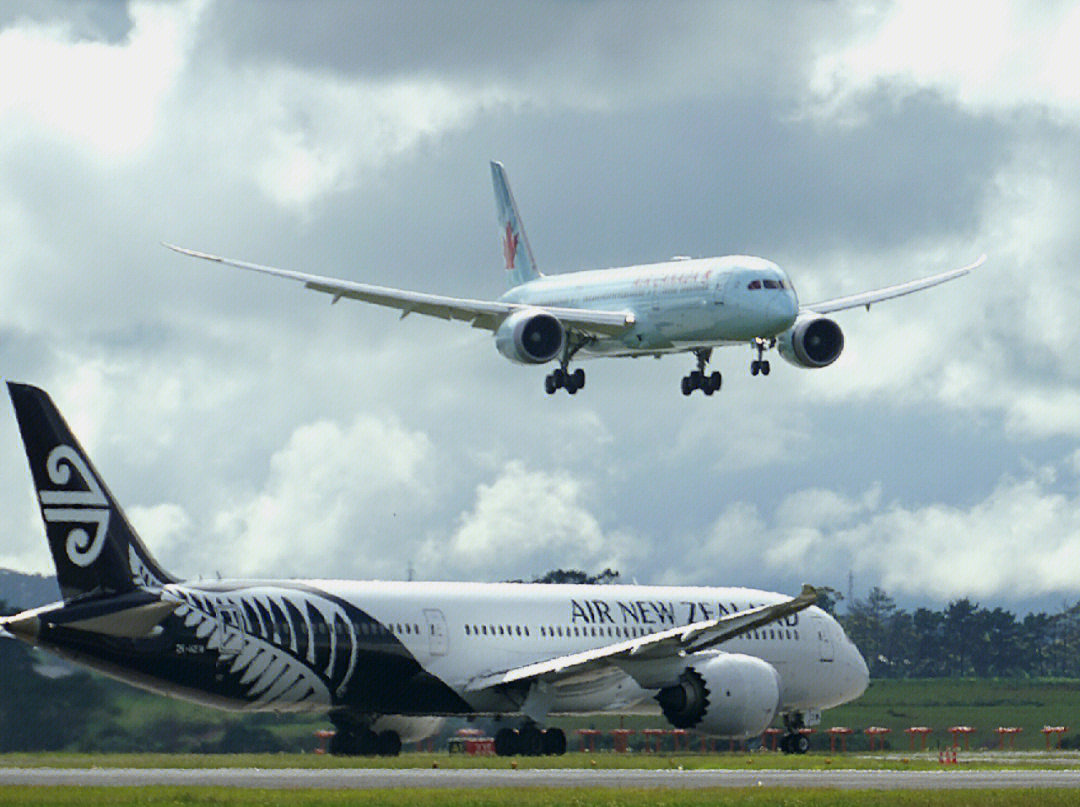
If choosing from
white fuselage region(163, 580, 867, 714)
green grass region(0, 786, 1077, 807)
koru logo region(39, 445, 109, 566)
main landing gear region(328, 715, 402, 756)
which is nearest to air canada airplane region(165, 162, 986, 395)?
white fuselage region(163, 580, 867, 714)

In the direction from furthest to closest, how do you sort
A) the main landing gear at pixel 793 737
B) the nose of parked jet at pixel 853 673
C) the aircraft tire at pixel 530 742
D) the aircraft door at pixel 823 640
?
the nose of parked jet at pixel 853 673, the aircraft door at pixel 823 640, the main landing gear at pixel 793 737, the aircraft tire at pixel 530 742

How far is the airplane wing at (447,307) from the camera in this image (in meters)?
59.5

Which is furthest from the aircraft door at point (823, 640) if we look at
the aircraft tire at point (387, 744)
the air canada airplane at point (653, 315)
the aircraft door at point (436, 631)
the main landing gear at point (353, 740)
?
the main landing gear at point (353, 740)

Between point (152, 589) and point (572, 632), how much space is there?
512 inches

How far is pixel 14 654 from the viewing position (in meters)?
55.0

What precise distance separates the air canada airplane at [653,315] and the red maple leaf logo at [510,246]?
12863 millimetres

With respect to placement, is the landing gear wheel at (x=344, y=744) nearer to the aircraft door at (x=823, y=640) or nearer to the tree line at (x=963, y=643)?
the aircraft door at (x=823, y=640)

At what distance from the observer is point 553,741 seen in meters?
51.2

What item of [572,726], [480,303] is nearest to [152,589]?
[480,303]

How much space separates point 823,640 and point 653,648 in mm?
10732

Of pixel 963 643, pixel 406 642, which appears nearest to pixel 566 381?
pixel 406 642

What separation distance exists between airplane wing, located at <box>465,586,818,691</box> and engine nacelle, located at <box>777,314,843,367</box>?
1101cm

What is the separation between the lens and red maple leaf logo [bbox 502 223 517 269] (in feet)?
255

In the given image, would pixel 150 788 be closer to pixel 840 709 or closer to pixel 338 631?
pixel 338 631
